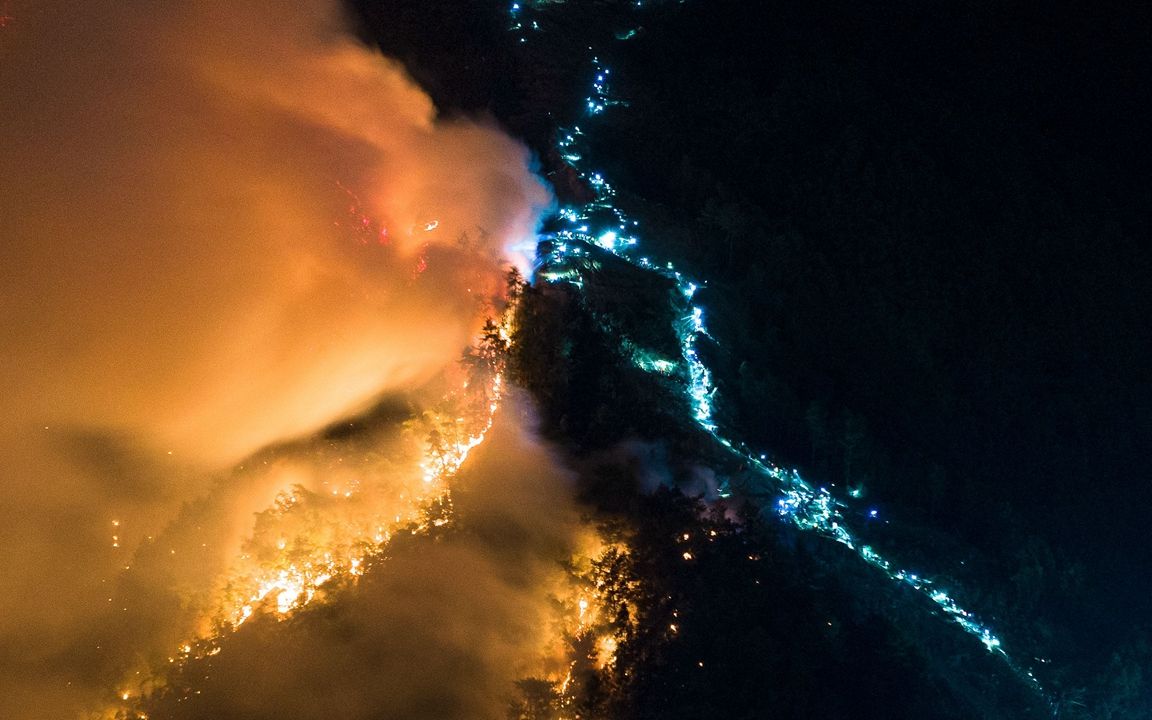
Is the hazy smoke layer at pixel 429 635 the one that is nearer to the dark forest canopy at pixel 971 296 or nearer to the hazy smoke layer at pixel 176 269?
the dark forest canopy at pixel 971 296

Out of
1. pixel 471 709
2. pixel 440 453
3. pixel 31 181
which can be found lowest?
pixel 471 709

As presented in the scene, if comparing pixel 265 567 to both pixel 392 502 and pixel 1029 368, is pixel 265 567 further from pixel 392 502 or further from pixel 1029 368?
pixel 1029 368

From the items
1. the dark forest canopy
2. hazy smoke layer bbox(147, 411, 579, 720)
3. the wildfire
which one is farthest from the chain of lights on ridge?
the wildfire

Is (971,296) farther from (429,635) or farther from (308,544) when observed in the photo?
(308,544)

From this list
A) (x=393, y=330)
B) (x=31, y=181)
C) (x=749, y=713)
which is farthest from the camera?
(x=393, y=330)

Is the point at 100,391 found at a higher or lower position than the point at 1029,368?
lower

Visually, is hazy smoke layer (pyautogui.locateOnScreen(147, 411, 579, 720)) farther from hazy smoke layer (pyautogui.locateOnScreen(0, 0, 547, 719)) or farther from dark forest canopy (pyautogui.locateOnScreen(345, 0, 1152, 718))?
hazy smoke layer (pyautogui.locateOnScreen(0, 0, 547, 719))

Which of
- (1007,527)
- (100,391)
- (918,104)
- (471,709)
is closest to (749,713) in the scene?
(471,709)
